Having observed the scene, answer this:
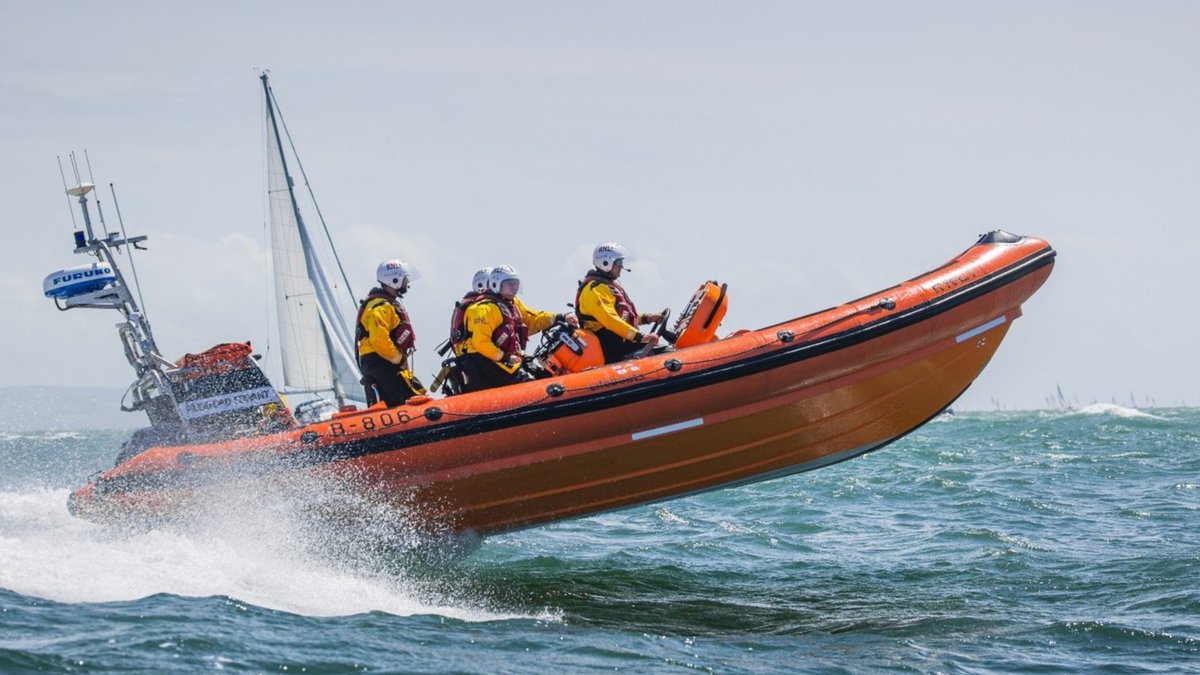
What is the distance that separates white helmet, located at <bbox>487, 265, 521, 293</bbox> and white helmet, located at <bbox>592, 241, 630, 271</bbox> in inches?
20.5

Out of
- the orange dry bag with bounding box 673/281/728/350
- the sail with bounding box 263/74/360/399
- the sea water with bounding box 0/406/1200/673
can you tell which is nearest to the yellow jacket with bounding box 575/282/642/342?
the orange dry bag with bounding box 673/281/728/350

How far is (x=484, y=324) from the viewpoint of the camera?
8.09 metres

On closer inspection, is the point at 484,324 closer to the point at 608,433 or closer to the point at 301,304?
the point at 608,433

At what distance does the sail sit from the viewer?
16.7 metres

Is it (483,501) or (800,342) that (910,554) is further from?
(483,501)

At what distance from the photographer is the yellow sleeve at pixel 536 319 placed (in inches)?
344

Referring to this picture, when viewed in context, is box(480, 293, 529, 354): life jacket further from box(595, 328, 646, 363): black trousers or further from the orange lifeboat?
box(595, 328, 646, 363): black trousers

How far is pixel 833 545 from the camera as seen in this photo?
33.0 feet

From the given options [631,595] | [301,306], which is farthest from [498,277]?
[301,306]

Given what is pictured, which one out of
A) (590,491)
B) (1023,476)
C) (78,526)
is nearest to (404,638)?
(590,491)

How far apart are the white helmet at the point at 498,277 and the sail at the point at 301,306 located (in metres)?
8.60

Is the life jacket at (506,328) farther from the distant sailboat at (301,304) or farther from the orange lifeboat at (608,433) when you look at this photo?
the distant sailboat at (301,304)

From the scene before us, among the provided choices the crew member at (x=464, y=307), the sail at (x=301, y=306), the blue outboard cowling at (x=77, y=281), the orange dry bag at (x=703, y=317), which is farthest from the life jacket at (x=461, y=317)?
the sail at (x=301, y=306)

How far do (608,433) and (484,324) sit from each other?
1033 millimetres
